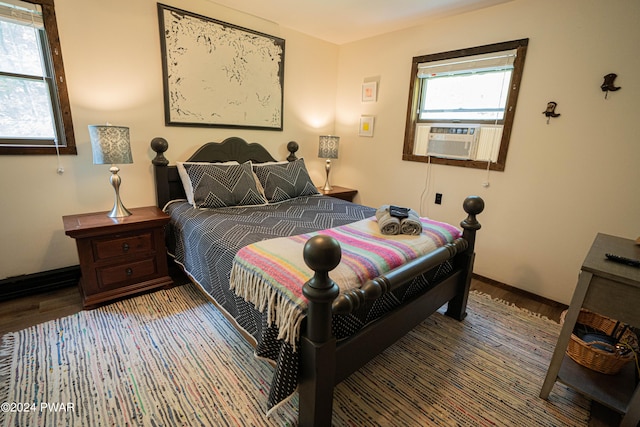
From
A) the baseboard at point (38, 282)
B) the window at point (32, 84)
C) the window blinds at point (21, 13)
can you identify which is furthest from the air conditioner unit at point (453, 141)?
the baseboard at point (38, 282)

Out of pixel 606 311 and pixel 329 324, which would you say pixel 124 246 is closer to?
pixel 329 324

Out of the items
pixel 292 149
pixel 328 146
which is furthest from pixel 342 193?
pixel 292 149

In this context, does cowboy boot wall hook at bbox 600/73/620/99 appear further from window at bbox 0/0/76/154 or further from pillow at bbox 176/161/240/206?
window at bbox 0/0/76/154

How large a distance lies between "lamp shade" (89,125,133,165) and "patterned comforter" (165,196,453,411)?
575 millimetres

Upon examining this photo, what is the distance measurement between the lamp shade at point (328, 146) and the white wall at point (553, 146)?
802mm

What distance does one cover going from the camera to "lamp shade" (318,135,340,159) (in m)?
3.53

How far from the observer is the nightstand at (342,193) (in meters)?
3.51

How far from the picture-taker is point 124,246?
218 cm

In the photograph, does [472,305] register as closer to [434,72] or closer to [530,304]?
[530,304]

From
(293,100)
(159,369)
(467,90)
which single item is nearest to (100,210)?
(159,369)

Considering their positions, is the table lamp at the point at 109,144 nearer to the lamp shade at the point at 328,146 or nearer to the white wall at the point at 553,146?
the lamp shade at the point at 328,146

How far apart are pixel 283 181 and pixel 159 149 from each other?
1.09 meters

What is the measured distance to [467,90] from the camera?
9.16 feet

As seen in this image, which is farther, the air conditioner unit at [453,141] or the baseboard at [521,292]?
the air conditioner unit at [453,141]
